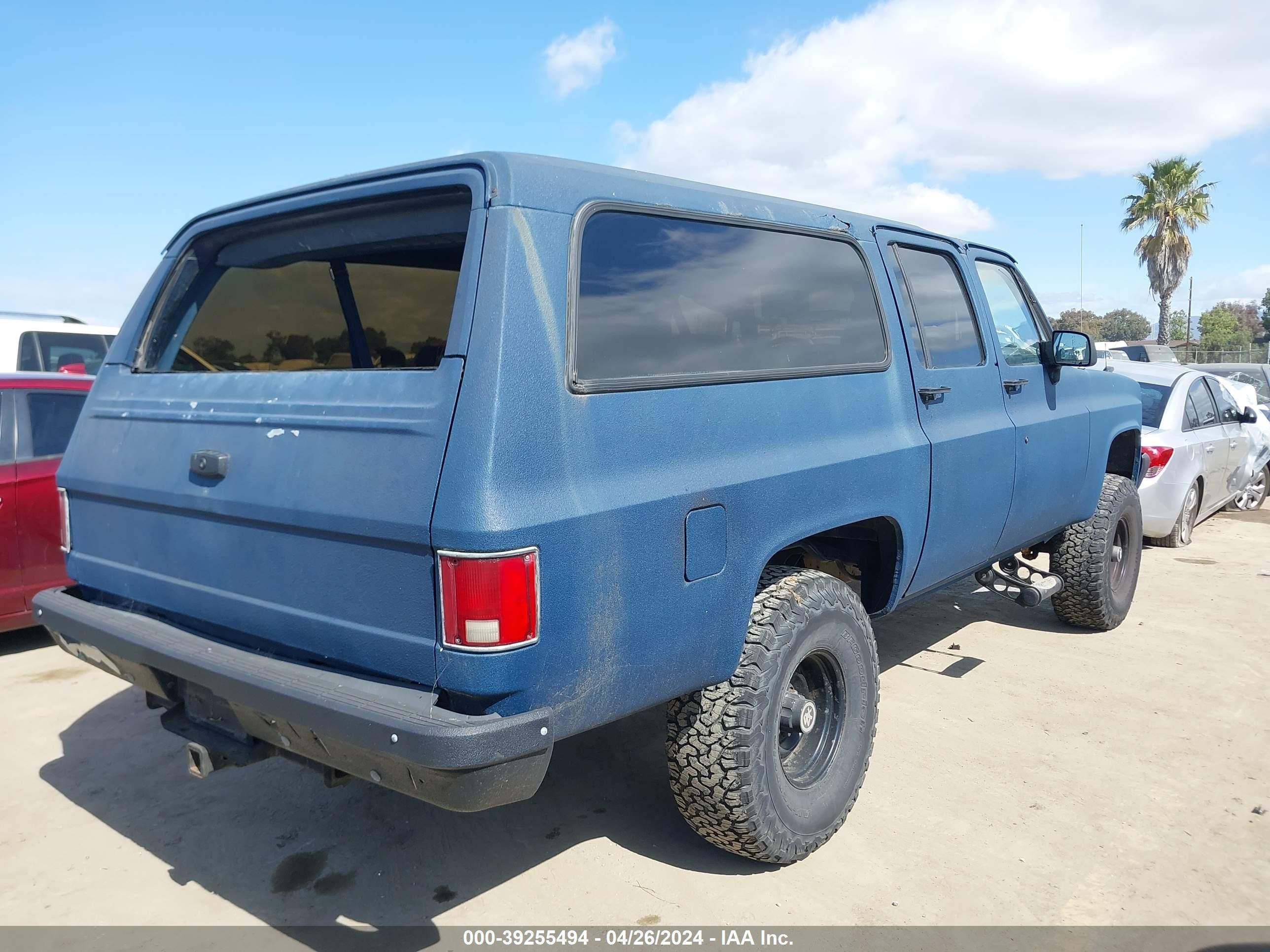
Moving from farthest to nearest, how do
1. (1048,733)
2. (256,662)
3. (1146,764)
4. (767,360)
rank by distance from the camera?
(1048,733) < (1146,764) < (767,360) < (256,662)

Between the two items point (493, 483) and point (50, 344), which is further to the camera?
point (50, 344)

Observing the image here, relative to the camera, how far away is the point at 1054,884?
309 cm

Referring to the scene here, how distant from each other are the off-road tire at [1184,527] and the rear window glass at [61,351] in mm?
9977

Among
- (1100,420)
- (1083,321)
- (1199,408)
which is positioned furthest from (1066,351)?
(1083,321)

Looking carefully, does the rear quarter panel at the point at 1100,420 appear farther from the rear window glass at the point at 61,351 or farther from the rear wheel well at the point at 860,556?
the rear window glass at the point at 61,351

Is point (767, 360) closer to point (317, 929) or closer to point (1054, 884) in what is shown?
point (1054, 884)

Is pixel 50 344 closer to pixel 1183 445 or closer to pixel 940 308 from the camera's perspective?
pixel 940 308

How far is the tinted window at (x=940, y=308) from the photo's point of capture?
3.91 m

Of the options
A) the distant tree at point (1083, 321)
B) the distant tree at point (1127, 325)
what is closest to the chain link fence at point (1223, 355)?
the distant tree at point (1083, 321)

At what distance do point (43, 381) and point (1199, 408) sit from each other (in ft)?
29.5

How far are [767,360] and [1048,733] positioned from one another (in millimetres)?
2441

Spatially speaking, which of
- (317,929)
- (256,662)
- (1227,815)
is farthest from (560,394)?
(1227,815)

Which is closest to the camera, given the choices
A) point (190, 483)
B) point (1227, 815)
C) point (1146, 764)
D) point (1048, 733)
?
point (190, 483)

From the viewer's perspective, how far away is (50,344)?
9383mm
